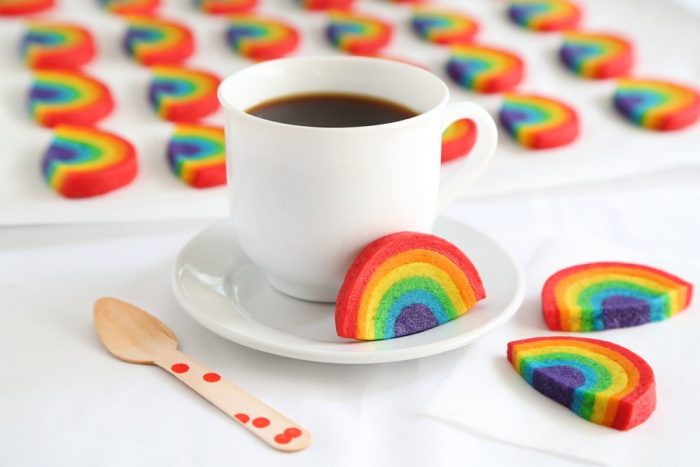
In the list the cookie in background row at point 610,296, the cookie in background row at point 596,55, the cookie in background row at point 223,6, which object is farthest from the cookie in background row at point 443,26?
the cookie in background row at point 610,296

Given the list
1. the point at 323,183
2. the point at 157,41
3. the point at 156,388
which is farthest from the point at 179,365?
the point at 157,41

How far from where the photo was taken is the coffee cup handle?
805 mm

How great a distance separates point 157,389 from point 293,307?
0.44 feet

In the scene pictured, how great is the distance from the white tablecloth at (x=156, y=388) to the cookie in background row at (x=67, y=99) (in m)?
0.23

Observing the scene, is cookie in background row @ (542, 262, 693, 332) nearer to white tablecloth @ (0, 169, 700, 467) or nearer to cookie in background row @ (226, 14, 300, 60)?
white tablecloth @ (0, 169, 700, 467)

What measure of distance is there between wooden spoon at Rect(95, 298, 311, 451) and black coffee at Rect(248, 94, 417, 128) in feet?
0.65

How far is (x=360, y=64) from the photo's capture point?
85cm

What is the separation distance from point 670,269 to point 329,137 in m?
0.36

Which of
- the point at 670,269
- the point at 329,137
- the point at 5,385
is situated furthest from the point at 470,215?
the point at 5,385

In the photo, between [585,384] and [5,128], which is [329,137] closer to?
[585,384]

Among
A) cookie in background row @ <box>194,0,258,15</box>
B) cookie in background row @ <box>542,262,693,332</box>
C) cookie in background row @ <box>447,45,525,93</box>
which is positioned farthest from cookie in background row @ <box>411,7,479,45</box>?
cookie in background row @ <box>542,262,693,332</box>

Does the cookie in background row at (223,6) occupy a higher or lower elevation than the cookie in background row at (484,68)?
higher

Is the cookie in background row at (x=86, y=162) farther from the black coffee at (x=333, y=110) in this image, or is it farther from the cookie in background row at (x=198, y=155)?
the black coffee at (x=333, y=110)

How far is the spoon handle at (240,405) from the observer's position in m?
0.64
